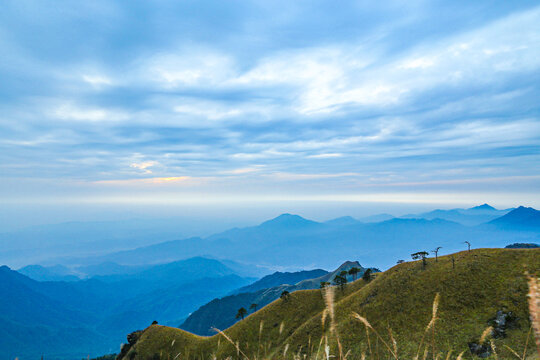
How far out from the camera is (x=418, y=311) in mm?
66500

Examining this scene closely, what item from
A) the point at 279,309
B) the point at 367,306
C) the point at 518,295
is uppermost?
the point at 518,295

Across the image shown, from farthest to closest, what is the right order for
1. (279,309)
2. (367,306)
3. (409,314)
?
(279,309) < (367,306) < (409,314)

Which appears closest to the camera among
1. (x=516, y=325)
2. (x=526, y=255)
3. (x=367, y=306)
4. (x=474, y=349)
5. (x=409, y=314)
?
(x=474, y=349)

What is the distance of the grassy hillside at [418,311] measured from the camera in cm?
5556

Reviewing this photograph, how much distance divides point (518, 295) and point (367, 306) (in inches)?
1313

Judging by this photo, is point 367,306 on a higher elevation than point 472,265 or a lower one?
lower

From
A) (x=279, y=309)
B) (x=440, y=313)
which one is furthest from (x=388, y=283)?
(x=279, y=309)

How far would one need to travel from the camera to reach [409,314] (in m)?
66.8

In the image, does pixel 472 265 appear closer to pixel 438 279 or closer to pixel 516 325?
pixel 438 279

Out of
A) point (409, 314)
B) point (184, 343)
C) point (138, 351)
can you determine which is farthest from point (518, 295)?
point (138, 351)

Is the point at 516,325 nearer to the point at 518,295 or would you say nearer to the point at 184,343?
the point at 518,295

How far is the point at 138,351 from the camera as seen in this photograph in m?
89.9

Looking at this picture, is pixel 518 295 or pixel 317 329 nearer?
pixel 518 295

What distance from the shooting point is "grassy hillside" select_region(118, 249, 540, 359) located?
55562mm
